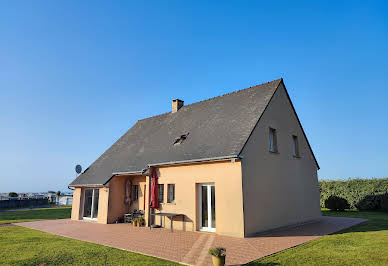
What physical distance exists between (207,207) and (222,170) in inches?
79.0

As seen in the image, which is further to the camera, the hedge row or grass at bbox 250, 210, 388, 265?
the hedge row

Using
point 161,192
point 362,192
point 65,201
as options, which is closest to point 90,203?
point 161,192

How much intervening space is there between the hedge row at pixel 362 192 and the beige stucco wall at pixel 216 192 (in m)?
16.6

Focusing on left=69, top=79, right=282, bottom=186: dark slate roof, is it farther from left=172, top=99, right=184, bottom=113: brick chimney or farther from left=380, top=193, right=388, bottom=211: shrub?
left=380, top=193, right=388, bottom=211: shrub

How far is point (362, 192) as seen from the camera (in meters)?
21.4

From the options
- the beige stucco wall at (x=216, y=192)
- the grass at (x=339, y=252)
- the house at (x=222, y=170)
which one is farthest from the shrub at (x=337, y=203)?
the beige stucco wall at (x=216, y=192)

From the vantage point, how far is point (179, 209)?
1262 cm

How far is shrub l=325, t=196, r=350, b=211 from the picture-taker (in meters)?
21.2

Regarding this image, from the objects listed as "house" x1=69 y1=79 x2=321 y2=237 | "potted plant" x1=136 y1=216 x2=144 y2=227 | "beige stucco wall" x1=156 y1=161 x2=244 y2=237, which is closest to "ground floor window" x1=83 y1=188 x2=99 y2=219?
"house" x1=69 y1=79 x2=321 y2=237

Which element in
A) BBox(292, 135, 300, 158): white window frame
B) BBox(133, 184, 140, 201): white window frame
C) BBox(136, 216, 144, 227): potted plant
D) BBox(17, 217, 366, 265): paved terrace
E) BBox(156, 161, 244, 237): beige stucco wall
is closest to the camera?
BBox(17, 217, 366, 265): paved terrace

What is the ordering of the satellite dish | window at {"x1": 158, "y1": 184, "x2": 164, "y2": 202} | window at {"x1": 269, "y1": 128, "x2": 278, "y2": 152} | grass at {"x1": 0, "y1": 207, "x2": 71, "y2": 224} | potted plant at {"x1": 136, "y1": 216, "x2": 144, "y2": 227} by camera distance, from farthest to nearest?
the satellite dish < grass at {"x1": 0, "y1": 207, "x2": 71, "y2": 224} < potted plant at {"x1": 136, "y1": 216, "x2": 144, "y2": 227} < window at {"x1": 158, "y1": 184, "x2": 164, "y2": 202} < window at {"x1": 269, "y1": 128, "x2": 278, "y2": 152}

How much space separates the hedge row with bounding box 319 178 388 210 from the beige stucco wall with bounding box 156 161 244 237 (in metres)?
16.6

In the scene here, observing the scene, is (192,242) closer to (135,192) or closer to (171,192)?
(171,192)

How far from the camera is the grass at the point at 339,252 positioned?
6887mm
